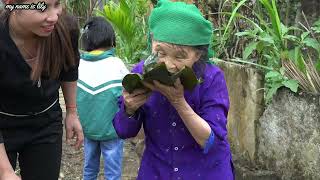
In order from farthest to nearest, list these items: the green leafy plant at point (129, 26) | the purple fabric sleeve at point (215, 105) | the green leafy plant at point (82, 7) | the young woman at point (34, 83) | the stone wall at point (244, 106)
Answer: the green leafy plant at point (82, 7) → the green leafy plant at point (129, 26) → the stone wall at point (244, 106) → the young woman at point (34, 83) → the purple fabric sleeve at point (215, 105)

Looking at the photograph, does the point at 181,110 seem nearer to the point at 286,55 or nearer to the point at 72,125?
the point at 72,125

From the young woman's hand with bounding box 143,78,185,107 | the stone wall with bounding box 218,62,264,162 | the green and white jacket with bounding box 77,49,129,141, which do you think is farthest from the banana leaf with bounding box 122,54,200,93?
the stone wall with bounding box 218,62,264,162

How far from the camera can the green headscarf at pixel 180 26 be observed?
218 cm

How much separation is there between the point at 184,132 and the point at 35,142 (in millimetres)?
897

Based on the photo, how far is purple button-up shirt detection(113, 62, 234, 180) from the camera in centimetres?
232

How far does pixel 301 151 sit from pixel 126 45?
3154mm

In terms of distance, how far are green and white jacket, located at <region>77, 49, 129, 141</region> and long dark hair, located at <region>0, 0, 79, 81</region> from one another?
106cm

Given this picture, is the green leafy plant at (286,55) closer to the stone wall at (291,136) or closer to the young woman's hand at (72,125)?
the stone wall at (291,136)

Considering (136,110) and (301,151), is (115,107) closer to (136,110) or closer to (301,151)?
(301,151)

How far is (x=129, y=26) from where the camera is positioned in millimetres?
6406

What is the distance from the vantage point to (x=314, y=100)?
148 inches

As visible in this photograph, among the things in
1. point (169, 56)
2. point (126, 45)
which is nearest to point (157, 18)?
point (169, 56)

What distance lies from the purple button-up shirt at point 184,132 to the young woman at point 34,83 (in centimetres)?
52

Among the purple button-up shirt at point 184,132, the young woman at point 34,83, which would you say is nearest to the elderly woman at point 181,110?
the purple button-up shirt at point 184,132
